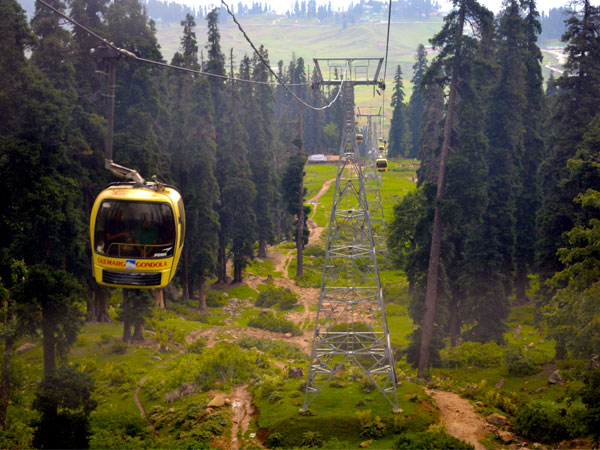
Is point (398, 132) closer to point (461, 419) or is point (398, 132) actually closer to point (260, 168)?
point (260, 168)

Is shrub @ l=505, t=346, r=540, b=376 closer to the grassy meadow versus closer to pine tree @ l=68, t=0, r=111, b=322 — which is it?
the grassy meadow

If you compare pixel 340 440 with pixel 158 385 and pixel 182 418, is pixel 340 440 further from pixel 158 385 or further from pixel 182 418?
pixel 158 385

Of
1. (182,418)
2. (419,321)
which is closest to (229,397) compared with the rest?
(182,418)

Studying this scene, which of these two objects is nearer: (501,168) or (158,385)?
(158,385)

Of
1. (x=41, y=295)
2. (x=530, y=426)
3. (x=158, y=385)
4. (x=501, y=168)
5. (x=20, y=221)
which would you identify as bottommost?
(x=158, y=385)

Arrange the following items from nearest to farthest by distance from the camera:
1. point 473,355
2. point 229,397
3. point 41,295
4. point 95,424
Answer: point 95,424, point 41,295, point 229,397, point 473,355

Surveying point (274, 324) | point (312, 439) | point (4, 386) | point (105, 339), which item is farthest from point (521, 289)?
point (4, 386)
